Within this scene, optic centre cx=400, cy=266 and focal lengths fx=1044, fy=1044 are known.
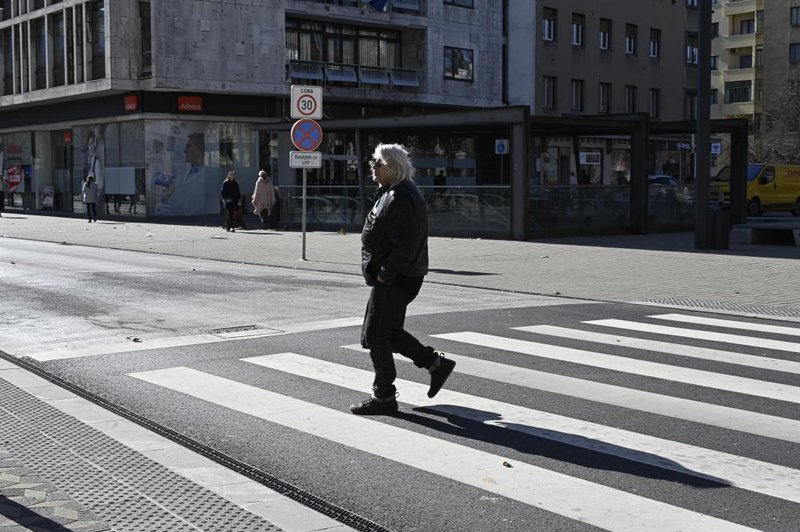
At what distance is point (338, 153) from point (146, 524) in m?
39.6

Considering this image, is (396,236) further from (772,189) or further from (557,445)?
(772,189)

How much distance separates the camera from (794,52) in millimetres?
80688

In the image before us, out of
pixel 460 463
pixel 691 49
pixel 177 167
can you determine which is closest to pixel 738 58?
pixel 691 49

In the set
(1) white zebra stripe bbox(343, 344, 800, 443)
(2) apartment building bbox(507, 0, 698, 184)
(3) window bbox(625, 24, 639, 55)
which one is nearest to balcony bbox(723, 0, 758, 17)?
(2) apartment building bbox(507, 0, 698, 184)

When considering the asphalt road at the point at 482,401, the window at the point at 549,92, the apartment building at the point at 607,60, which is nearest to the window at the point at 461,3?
the apartment building at the point at 607,60

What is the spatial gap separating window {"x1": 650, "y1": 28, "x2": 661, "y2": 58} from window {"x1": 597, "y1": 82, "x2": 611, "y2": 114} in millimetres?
4252

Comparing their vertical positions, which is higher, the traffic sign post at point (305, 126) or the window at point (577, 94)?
the window at point (577, 94)

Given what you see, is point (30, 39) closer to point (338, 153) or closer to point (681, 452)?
point (338, 153)

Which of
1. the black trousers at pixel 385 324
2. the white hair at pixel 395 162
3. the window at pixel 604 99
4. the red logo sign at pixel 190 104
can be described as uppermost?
the window at pixel 604 99

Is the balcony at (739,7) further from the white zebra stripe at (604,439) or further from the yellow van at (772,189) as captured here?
the white zebra stripe at (604,439)

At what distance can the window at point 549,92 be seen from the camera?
177ft

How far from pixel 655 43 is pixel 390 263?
5621cm

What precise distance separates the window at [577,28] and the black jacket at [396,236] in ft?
166

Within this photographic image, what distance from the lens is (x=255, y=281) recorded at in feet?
51.3
